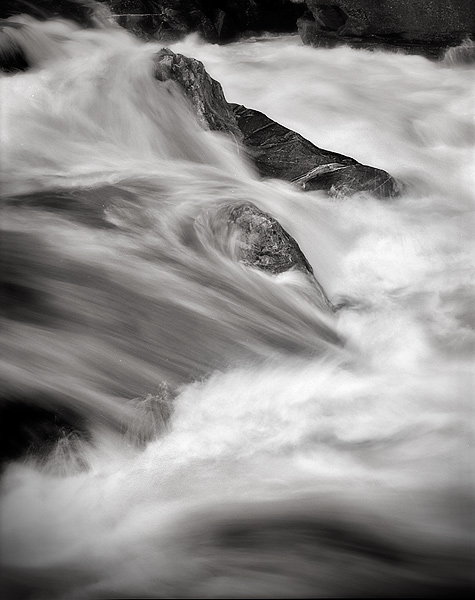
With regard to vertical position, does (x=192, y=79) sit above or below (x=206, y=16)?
above

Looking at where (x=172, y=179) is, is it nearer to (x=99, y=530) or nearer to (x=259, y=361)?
(x=259, y=361)

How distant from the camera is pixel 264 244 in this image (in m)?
4.23

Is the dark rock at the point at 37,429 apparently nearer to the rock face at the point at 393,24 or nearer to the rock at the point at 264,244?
the rock at the point at 264,244

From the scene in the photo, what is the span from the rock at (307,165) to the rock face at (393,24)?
3075 mm

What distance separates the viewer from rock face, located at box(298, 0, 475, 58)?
7.89m

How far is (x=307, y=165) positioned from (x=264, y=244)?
1390mm

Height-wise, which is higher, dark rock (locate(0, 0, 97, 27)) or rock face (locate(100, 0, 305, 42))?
dark rock (locate(0, 0, 97, 27))

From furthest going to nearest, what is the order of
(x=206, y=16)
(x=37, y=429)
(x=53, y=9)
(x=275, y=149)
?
(x=206, y=16), (x=53, y=9), (x=275, y=149), (x=37, y=429)

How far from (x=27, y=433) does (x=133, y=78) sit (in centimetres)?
322

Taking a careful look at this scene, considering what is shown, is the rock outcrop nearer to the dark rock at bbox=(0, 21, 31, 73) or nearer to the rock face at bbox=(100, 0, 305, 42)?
the dark rock at bbox=(0, 21, 31, 73)

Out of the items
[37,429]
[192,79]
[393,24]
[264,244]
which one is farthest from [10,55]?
[393,24]

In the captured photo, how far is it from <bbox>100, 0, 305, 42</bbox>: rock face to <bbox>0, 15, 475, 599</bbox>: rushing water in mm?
2771

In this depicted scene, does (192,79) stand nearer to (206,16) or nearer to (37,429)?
(37,429)

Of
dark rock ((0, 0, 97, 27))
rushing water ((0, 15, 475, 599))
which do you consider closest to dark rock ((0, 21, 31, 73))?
rushing water ((0, 15, 475, 599))
